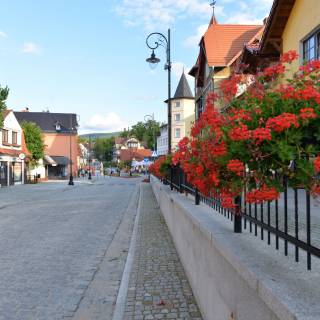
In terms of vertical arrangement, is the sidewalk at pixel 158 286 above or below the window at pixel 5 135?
below

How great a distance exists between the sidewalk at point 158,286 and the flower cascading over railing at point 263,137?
6.78 feet

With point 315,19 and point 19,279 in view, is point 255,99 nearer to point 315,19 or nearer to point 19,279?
point 19,279

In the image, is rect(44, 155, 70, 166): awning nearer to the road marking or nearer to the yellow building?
the yellow building

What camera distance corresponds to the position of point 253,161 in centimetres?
279

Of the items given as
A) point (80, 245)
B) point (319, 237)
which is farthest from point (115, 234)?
point (319, 237)

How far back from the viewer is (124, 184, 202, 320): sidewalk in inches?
189

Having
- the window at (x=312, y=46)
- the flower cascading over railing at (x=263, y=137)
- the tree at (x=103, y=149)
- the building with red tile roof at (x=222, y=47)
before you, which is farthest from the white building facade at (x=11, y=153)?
the tree at (x=103, y=149)

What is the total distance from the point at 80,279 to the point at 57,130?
227 ft

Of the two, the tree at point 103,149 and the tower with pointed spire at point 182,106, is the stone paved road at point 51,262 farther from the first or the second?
the tree at point 103,149

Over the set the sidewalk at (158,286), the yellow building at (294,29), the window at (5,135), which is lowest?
the sidewalk at (158,286)

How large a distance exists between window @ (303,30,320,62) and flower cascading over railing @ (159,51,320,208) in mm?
11428

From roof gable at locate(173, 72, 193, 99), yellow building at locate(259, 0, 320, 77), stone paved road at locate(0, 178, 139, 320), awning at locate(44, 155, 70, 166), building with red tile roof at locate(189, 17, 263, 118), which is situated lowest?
stone paved road at locate(0, 178, 139, 320)

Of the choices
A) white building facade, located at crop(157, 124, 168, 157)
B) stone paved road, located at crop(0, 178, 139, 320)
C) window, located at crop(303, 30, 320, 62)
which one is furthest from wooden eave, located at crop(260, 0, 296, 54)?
white building facade, located at crop(157, 124, 168, 157)

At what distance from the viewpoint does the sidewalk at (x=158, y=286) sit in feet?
15.8
